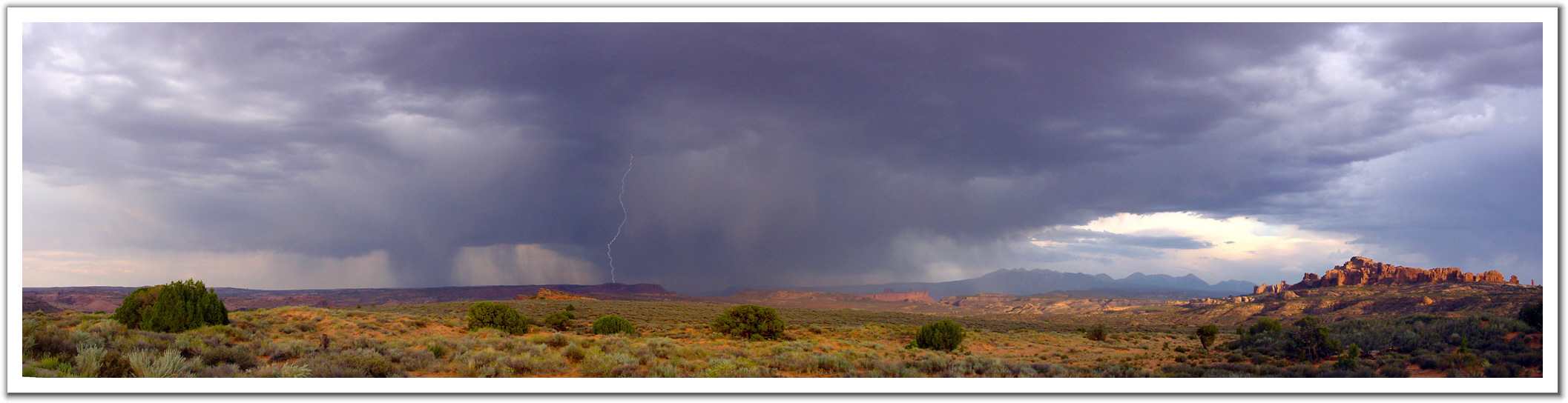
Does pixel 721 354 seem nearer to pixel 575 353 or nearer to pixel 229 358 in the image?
pixel 575 353

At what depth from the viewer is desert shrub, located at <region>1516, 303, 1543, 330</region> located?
11.0 metres

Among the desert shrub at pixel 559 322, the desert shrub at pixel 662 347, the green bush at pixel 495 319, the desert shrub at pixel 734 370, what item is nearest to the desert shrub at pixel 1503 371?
Answer: the desert shrub at pixel 734 370

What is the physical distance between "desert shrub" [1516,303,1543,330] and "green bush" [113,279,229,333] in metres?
29.6

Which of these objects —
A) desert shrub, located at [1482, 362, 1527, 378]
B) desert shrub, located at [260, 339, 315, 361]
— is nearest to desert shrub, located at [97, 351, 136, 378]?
desert shrub, located at [260, 339, 315, 361]

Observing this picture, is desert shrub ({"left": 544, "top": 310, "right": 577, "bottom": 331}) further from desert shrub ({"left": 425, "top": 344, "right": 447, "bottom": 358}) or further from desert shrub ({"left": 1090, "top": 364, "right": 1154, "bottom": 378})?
desert shrub ({"left": 1090, "top": 364, "right": 1154, "bottom": 378})

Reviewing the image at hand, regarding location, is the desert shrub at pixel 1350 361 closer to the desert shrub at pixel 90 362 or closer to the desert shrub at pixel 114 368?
the desert shrub at pixel 114 368

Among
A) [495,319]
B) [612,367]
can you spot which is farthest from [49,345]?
[495,319]

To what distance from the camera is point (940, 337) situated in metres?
19.5

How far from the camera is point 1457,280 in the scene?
55031 millimetres

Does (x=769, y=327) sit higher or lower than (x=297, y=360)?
lower
